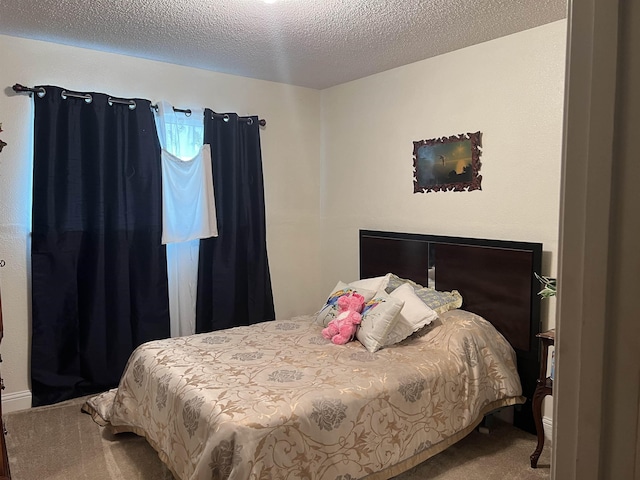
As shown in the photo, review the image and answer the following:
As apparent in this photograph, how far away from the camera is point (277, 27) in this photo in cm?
291

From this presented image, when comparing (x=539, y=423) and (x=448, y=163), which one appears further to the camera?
(x=448, y=163)

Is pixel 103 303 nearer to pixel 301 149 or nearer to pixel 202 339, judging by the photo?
pixel 202 339

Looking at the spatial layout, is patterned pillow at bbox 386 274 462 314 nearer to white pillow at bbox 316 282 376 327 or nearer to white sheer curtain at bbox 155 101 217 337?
white pillow at bbox 316 282 376 327

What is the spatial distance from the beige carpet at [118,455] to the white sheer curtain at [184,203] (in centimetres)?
113

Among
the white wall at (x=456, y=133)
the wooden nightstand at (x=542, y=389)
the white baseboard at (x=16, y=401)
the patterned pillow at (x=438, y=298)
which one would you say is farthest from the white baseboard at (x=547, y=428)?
the white baseboard at (x=16, y=401)

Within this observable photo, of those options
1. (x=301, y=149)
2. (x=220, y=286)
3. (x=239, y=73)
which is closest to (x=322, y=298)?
(x=220, y=286)

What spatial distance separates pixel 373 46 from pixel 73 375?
10.4ft

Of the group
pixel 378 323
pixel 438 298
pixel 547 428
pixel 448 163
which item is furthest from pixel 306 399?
pixel 448 163

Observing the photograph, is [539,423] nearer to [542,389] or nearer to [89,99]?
[542,389]

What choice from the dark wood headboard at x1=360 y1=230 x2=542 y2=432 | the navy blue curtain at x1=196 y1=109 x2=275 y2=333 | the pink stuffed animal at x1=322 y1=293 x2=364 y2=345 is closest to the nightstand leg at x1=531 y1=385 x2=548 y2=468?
the dark wood headboard at x1=360 y1=230 x2=542 y2=432

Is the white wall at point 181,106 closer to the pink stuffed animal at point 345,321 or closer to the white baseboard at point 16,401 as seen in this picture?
the white baseboard at point 16,401

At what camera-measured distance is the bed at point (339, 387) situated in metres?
1.97

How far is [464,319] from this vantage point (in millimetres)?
2953

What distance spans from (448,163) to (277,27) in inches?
59.7
